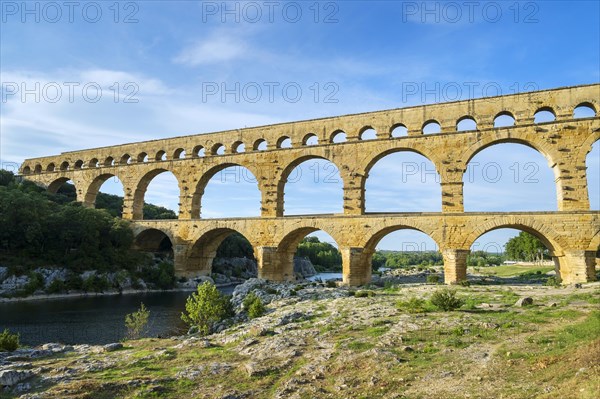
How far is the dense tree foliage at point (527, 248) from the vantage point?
6456 centimetres

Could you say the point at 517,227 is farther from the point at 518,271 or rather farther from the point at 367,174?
the point at 518,271

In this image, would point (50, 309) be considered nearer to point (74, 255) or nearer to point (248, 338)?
point (74, 255)

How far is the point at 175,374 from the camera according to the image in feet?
34.1

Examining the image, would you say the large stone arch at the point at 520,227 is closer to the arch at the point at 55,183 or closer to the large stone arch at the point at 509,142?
the large stone arch at the point at 509,142

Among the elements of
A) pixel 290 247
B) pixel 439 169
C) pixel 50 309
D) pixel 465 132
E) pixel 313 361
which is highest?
pixel 465 132

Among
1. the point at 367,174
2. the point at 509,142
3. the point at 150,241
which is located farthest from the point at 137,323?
the point at 150,241

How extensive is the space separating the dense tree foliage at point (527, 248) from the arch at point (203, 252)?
42.7 metres

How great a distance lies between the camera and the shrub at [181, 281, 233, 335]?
1861 centimetres

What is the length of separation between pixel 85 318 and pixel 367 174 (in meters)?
22.0

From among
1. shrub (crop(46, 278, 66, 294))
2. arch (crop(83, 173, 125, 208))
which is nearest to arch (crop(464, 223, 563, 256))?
shrub (crop(46, 278, 66, 294))

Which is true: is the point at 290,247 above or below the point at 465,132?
below

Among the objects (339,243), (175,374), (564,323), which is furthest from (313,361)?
(339,243)

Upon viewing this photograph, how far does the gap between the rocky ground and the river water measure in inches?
195

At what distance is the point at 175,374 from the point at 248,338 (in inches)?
157
